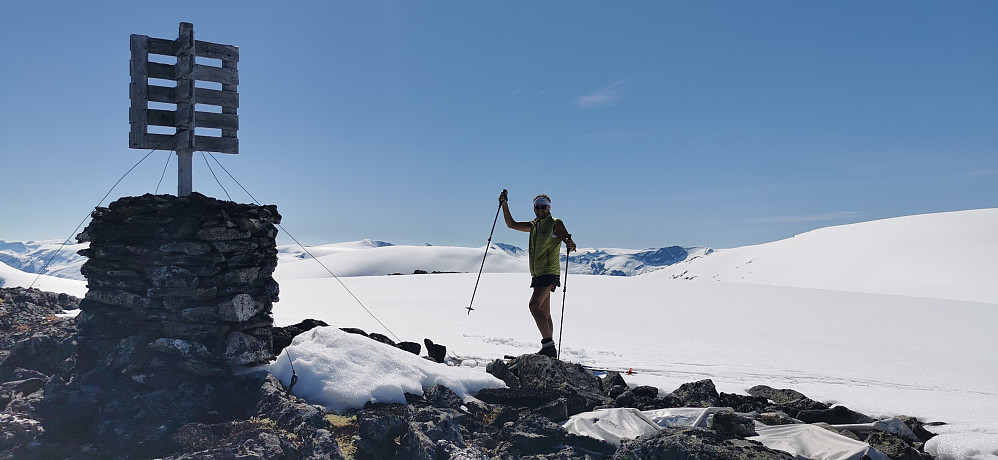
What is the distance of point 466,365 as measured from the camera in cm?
1031

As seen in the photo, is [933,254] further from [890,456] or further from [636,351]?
[890,456]

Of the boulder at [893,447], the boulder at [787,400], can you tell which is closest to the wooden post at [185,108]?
the boulder at [787,400]

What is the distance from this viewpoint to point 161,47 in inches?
367

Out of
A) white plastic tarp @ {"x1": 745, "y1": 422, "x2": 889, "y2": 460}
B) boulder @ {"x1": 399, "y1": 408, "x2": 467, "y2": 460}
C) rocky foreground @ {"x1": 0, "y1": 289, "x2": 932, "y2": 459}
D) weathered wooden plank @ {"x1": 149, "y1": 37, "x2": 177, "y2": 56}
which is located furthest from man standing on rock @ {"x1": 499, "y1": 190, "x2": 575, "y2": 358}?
weathered wooden plank @ {"x1": 149, "y1": 37, "x2": 177, "y2": 56}

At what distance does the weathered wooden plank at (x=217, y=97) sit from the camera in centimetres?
923

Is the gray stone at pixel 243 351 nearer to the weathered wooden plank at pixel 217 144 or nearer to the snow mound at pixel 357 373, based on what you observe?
the snow mound at pixel 357 373

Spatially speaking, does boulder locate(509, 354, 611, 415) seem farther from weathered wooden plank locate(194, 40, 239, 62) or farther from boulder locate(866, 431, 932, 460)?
weathered wooden plank locate(194, 40, 239, 62)

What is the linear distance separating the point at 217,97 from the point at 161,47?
1.11m

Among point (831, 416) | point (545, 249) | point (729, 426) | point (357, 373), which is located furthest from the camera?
point (545, 249)

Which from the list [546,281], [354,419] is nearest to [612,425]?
[354,419]

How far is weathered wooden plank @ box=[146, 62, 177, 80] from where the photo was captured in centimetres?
923

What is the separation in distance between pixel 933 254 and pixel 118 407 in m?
49.7

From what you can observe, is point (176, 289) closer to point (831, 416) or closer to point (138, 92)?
point (138, 92)

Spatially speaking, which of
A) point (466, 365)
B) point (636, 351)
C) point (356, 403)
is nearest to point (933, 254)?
point (636, 351)
